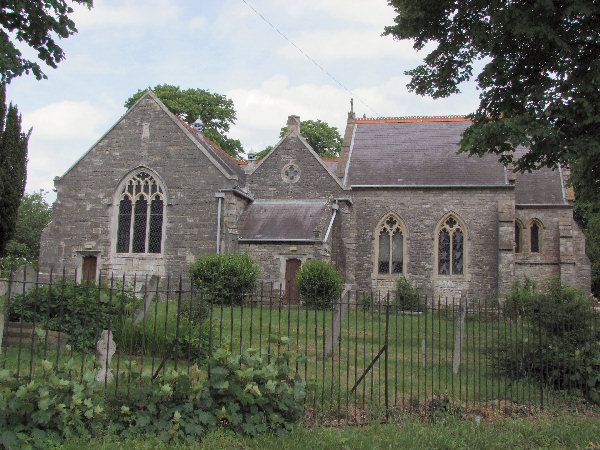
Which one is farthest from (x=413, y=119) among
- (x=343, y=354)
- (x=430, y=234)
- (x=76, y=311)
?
(x=76, y=311)

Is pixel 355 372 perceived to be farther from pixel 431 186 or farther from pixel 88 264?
pixel 431 186

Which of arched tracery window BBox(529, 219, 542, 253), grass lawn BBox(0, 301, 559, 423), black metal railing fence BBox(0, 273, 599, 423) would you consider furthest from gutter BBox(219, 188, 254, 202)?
arched tracery window BBox(529, 219, 542, 253)

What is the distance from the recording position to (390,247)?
90.9ft

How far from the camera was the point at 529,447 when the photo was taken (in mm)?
7324

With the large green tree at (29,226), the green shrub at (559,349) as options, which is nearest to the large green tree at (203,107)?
the large green tree at (29,226)

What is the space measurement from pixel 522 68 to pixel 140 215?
1698cm

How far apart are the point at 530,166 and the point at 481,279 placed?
13.8 metres

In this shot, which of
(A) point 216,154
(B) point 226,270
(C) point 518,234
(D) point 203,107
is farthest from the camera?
(D) point 203,107

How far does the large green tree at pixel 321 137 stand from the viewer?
46.7 m

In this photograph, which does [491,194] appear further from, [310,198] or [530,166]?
[530,166]

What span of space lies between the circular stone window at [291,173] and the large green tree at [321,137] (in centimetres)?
2066

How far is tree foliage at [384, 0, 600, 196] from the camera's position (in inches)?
446

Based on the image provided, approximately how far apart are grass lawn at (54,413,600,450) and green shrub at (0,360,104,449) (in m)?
0.26

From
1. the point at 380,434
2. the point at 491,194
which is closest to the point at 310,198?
the point at 491,194
